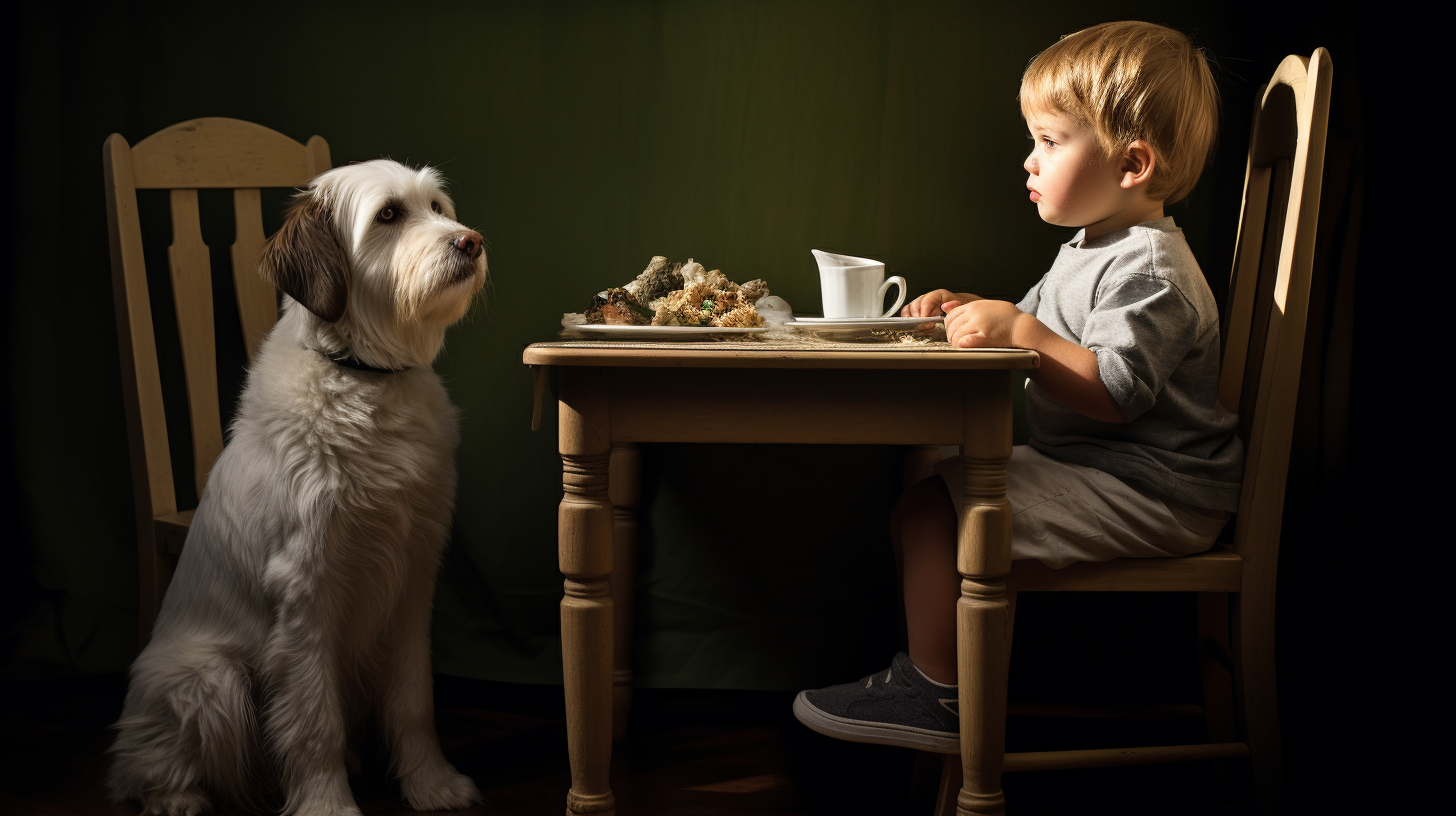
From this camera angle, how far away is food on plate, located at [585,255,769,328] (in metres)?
1.44

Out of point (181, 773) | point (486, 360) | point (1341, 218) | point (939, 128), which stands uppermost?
point (939, 128)

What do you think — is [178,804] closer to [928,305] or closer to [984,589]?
[984,589]

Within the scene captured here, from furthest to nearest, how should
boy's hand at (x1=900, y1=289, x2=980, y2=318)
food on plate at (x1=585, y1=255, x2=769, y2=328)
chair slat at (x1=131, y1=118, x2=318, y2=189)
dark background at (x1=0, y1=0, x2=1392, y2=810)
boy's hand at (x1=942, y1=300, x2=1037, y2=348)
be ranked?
dark background at (x1=0, y1=0, x2=1392, y2=810), chair slat at (x1=131, y1=118, x2=318, y2=189), boy's hand at (x1=900, y1=289, x2=980, y2=318), food on plate at (x1=585, y1=255, x2=769, y2=328), boy's hand at (x1=942, y1=300, x2=1037, y2=348)

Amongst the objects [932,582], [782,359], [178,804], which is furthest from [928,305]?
[178,804]

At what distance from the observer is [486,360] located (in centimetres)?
200

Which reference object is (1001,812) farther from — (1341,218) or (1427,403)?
→ (1341,218)

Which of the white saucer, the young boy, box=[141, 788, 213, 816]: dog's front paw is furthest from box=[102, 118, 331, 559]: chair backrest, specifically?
the young boy

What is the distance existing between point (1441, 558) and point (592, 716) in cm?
122

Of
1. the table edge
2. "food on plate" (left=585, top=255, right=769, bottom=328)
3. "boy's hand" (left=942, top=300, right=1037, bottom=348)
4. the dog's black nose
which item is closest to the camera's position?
the table edge

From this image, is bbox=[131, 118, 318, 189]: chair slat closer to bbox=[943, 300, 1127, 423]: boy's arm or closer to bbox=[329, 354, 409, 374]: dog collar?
bbox=[329, 354, 409, 374]: dog collar

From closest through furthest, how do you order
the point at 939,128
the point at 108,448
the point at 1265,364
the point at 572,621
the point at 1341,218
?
1. the point at 572,621
2. the point at 1265,364
3. the point at 1341,218
4. the point at 939,128
5. the point at 108,448

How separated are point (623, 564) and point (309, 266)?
81cm

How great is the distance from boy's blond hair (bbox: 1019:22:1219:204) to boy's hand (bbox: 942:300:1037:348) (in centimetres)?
35

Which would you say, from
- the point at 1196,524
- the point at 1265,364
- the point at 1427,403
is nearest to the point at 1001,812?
the point at 1196,524
